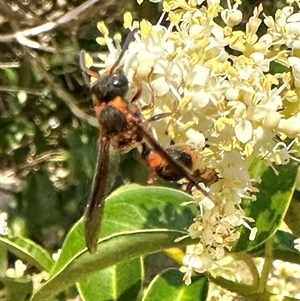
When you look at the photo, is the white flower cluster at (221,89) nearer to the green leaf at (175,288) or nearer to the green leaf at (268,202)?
the green leaf at (268,202)

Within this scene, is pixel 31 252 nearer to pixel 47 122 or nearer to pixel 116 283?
pixel 116 283

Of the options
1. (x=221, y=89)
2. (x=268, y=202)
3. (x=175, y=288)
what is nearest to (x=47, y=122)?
(x=175, y=288)

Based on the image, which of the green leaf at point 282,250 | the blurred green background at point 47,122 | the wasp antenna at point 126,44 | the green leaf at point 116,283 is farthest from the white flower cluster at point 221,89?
the blurred green background at point 47,122

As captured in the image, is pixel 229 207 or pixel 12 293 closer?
pixel 229 207

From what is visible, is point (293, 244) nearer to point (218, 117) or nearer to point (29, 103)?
point (218, 117)

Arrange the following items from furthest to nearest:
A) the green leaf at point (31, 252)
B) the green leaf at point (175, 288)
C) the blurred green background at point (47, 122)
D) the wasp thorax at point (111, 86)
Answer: the blurred green background at point (47, 122) → the green leaf at point (31, 252) → the green leaf at point (175, 288) → the wasp thorax at point (111, 86)

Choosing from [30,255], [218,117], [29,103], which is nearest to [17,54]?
[29,103]
